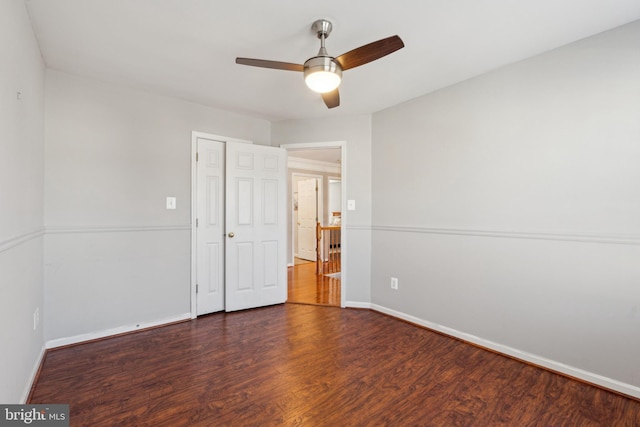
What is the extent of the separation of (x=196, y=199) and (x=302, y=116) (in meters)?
1.57

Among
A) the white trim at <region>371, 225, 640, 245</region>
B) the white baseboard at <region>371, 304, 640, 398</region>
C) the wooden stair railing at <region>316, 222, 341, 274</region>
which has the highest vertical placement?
the white trim at <region>371, 225, 640, 245</region>

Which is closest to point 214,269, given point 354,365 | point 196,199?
point 196,199

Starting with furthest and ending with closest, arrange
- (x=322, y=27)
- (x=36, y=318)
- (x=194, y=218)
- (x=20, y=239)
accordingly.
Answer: (x=194, y=218) → (x=36, y=318) → (x=322, y=27) → (x=20, y=239)

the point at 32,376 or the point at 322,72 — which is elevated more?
the point at 322,72

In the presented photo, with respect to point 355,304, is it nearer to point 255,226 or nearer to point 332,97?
point 255,226

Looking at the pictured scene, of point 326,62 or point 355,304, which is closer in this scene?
point 326,62

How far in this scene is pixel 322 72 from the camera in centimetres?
174

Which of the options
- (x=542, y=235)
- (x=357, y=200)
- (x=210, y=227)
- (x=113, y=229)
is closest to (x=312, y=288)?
(x=357, y=200)

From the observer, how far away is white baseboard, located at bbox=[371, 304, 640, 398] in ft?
6.10

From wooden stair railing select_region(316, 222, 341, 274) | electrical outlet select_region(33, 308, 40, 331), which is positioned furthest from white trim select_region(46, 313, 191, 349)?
wooden stair railing select_region(316, 222, 341, 274)

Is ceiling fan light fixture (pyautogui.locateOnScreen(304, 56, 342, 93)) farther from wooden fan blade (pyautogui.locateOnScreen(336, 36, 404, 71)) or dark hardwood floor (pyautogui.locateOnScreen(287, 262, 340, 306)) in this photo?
dark hardwood floor (pyautogui.locateOnScreen(287, 262, 340, 306))

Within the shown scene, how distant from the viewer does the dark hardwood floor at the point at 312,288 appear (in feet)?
12.5

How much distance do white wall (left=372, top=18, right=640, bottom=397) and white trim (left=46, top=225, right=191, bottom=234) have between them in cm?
244

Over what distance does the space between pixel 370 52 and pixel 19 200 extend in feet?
7.20
